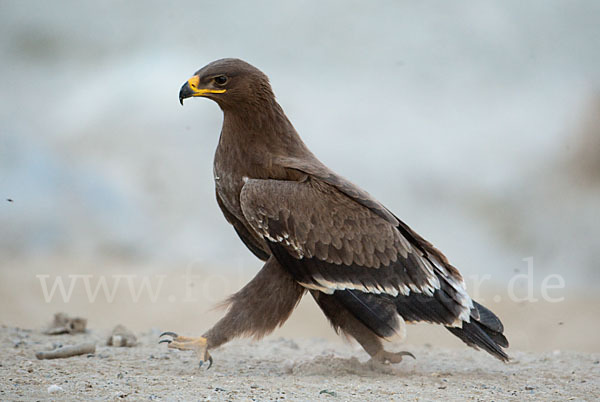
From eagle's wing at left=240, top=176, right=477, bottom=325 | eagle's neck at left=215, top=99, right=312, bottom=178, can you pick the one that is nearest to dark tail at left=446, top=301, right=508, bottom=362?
eagle's wing at left=240, top=176, right=477, bottom=325

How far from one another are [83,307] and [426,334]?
17.0ft

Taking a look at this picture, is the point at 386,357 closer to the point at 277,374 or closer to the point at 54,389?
the point at 277,374

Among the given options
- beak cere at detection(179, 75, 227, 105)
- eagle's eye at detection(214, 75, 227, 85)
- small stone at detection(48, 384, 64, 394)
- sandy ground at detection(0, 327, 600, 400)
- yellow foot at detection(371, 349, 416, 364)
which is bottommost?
small stone at detection(48, 384, 64, 394)

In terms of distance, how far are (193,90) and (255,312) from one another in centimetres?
165

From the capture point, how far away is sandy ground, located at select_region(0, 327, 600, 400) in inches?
174

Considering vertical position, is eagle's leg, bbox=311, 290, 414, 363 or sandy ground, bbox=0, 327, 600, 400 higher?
eagle's leg, bbox=311, 290, 414, 363

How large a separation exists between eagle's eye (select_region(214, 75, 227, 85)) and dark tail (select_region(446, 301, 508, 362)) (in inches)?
96.5

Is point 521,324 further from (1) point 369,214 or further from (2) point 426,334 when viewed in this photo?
(1) point 369,214

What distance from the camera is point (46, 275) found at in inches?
452

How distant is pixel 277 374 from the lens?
209 inches

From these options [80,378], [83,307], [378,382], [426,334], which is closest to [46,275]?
[83,307]

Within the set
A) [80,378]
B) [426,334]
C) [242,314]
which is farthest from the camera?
[426,334]

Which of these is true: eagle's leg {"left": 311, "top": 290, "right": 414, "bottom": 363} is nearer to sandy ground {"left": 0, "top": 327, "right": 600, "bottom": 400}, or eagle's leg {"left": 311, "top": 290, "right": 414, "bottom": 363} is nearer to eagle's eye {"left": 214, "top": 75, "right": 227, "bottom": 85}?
sandy ground {"left": 0, "top": 327, "right": 600, "bottom": 400}

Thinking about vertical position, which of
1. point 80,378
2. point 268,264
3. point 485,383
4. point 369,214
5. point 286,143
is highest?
point 286,143
